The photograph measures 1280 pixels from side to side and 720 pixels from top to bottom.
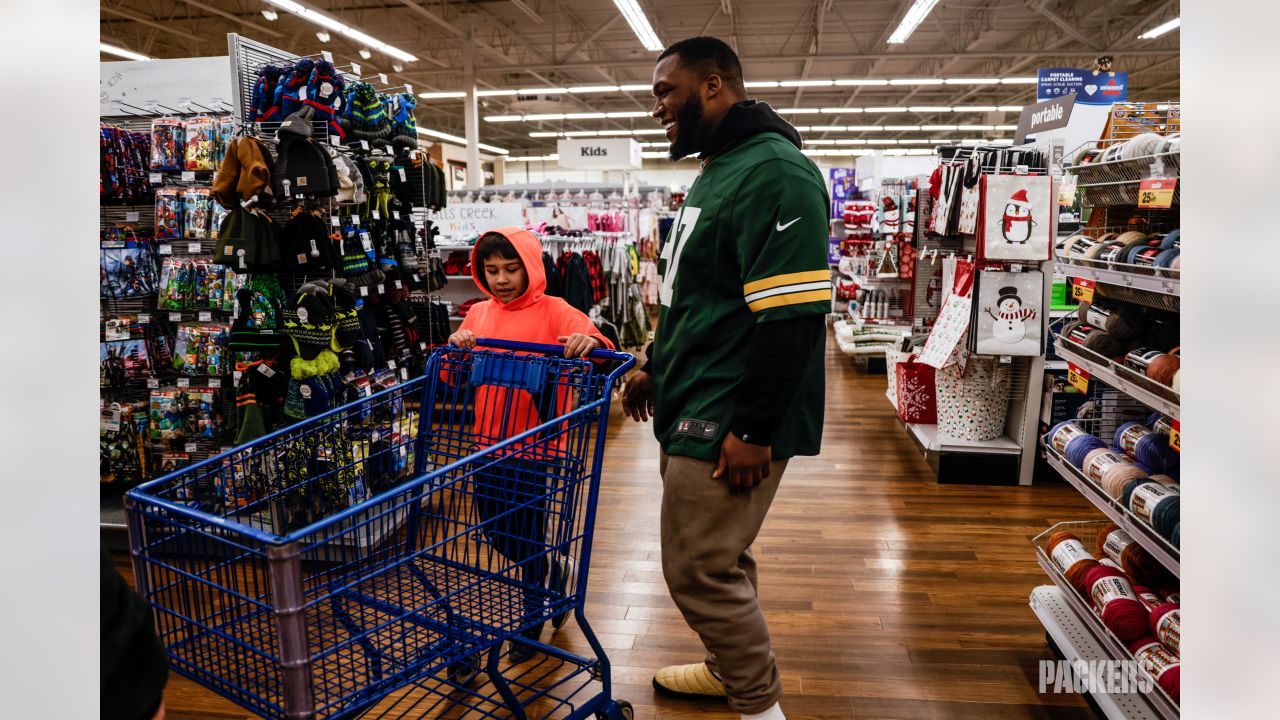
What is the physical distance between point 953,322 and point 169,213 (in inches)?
175

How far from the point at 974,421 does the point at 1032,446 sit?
0.35 metres

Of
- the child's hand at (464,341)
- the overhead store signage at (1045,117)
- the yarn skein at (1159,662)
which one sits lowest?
the yarn skein at (1159,662)

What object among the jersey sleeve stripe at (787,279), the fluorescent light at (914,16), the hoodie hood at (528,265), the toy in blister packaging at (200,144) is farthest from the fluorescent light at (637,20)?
the jersey sleeve stripe at (787,279)

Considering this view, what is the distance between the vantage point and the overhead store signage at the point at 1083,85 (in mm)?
9508

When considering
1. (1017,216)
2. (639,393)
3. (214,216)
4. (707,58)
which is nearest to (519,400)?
(639,393)

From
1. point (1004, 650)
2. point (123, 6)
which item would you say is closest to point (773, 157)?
point (1004, 650)

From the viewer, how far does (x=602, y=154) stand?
571 inches

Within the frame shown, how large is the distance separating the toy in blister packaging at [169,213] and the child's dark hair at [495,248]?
2.28 meters

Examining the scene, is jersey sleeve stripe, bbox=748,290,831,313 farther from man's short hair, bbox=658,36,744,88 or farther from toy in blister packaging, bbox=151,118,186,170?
toy in blister packaging, bbox=151,118,186,170

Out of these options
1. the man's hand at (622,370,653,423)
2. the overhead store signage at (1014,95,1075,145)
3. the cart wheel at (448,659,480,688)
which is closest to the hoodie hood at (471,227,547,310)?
the man's hand at (622,370,653,423)

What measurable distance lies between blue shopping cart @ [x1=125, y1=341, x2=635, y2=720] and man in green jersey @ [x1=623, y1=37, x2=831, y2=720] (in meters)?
0.28

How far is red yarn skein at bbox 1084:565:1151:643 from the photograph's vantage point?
229 centimetres

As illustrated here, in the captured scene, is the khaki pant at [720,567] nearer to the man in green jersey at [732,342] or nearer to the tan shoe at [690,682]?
the man in green jersey at [732,342]
